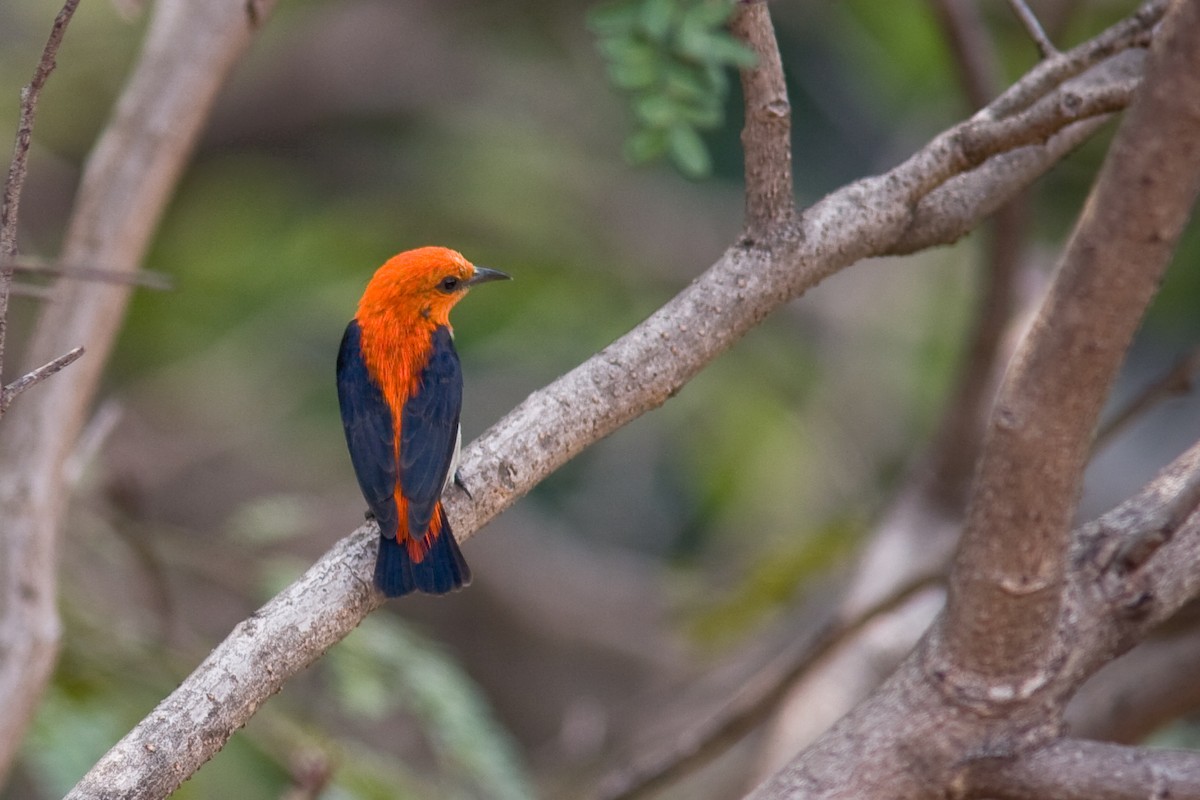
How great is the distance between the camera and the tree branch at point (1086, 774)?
2143 millimetres

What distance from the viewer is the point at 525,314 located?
23.4 ft

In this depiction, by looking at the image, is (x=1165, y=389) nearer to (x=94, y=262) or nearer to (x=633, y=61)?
(x=633, y=61)

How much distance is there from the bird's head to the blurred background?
2.40m

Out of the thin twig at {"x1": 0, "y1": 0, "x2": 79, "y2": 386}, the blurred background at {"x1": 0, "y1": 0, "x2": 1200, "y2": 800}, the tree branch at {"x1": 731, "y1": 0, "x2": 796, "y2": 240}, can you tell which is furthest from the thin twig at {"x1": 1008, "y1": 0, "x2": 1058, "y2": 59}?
the blurred background at {"x1": 0, "y1": 0, "x2": 1200, "y2": 800}

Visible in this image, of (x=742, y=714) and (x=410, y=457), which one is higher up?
(x=410, y=457)

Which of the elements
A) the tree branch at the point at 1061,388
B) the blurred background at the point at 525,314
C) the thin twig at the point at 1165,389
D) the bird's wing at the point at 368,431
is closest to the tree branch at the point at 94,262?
the bird's wing at the point at 368,431

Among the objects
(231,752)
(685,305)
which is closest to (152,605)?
(231,752)

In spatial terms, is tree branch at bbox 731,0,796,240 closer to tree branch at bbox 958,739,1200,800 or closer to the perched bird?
the perched bird

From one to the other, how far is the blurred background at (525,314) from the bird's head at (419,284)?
7.87 feet

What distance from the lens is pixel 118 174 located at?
337cm

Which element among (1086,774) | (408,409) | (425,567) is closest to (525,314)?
(408,409)

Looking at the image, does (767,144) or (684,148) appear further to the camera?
(684,148)

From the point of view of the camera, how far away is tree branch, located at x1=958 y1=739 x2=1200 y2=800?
2143 mm

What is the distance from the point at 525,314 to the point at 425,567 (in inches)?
171
